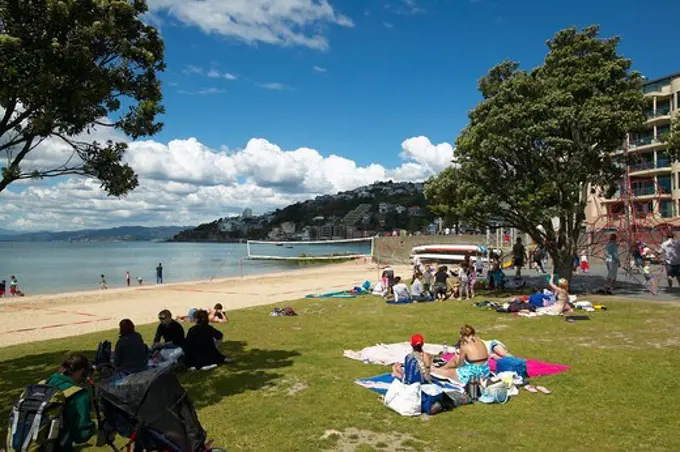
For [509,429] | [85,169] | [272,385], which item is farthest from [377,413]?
[85,169]

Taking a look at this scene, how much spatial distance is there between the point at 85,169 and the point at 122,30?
226 cm

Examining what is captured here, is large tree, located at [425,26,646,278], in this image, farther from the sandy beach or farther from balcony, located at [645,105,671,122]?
balcony, located at [645,105,671,122]

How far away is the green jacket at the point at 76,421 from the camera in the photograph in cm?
459

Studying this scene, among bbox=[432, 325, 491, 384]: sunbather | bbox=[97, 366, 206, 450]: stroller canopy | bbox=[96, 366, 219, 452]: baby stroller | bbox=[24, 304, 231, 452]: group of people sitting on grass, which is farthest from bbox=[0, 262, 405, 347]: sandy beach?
bbox=[432, 325, 491, 384]: sunbather

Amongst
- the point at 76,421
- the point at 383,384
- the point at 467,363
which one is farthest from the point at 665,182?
the point at 76,421

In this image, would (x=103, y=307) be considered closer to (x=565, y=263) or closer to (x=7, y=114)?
(x=7, y=114)

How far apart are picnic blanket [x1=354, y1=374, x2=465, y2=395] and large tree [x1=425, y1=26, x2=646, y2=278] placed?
412 inches

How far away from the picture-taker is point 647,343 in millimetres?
9750

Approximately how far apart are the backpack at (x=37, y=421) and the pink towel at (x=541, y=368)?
5843mm

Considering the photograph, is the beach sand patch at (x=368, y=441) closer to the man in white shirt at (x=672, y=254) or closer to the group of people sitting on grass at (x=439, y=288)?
the group of people sitting on grass at (x=439, y=288)

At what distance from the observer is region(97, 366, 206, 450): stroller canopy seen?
430cm

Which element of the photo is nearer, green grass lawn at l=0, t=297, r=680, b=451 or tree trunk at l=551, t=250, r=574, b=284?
green grass lawn at l=0, t=297, r=680, b=451

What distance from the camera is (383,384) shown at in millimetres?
7359

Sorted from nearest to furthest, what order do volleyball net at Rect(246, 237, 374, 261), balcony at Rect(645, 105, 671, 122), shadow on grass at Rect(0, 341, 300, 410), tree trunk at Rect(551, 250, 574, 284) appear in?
shadow on grass at Rect(0, 341, 300, 410) → tree trunk at Rect(551, 250, 574, 284) → volleyball net at Rect(246, 237, 374, 261) → balcony at Rect(645, 105, 671, 122)
